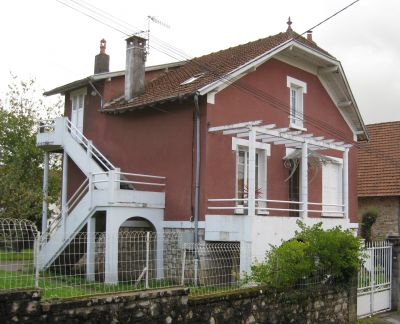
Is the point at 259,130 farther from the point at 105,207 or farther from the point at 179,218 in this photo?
the point at 105,207

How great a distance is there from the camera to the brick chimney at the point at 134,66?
18578mm

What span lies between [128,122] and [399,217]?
1300 centimetres

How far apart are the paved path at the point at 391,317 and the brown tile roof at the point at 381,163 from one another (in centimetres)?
1017

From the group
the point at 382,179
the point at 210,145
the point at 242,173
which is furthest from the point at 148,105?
the point at 382,179

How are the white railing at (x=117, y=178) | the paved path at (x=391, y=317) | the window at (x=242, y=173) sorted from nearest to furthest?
the paved path at (x=391, y=317) < the white railing at (x=117, y=178) < the window at (x=242, y=173)

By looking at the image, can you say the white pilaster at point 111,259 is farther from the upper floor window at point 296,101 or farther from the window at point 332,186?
the window at point 332,186

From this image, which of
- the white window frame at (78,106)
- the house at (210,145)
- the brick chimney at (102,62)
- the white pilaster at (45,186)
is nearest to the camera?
the house at (210,145)

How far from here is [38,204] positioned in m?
22.8

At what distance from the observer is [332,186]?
817 inches

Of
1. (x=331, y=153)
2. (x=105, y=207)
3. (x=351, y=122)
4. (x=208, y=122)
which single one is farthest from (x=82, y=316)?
(x=351, y=122)

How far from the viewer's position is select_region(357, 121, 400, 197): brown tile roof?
2520 centimetres

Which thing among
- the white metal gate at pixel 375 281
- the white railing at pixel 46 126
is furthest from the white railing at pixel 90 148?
the white metal gate at pixel 375 281

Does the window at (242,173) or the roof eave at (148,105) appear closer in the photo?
the roof eave at (148,105)

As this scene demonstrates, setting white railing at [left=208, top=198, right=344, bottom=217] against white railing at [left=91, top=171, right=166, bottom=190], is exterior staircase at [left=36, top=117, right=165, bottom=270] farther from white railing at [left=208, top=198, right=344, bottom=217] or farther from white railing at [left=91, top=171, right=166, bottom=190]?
A: white railing at [left=208, top=198, right=344, bottom=217]
